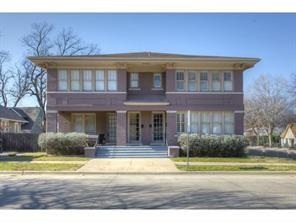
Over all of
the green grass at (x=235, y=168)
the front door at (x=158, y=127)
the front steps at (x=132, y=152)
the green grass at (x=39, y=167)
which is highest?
the front door at (x=158, y=127)

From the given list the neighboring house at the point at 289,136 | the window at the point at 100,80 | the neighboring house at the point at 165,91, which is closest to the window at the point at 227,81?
the neighboring house at the point at 165,91

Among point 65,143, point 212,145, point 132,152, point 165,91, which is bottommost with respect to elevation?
point 132,152

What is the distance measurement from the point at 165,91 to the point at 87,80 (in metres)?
5.52

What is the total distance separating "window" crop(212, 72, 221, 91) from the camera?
27719mm

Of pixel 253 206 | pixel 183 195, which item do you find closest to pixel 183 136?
pixel 183 195

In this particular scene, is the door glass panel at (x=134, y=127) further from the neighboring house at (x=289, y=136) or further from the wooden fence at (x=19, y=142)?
the neighboring house at (x=289, y=136)

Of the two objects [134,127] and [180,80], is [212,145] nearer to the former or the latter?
[180,80]

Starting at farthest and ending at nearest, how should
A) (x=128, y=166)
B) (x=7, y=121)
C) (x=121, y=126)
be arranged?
(x=7, y=121) → (x=121, y=126) → (x=128, y=166)

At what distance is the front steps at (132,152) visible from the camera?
24719 mm

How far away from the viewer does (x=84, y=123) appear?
95.5ft

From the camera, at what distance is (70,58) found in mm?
26578

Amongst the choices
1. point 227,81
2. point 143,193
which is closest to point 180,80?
point 227,81

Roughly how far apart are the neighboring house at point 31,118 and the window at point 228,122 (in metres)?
38.2

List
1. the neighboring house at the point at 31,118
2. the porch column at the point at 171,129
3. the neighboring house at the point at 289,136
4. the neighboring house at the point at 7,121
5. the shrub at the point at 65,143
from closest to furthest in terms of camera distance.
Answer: the shrub at the point at 65,143 < the porch column at the point at 171,129 < the neighboring house at the point at 7,121 < the neighboring house at the point at 289,136 < the neighboring house at the point at 31,118
